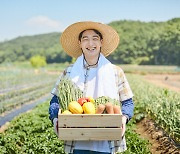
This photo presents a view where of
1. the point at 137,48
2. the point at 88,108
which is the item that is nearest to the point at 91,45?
the point at 88,108

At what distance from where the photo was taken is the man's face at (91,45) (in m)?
3.14

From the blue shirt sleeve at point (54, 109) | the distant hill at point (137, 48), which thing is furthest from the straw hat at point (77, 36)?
the distant hill at point (137, 48)

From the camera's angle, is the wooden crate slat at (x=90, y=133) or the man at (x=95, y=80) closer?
the wooden crate slat at (x=90, y=133)

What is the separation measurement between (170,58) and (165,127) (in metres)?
64.3

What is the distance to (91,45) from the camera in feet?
10.3

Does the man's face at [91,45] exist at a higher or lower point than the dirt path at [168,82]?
higher

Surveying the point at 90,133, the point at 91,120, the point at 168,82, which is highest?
the point at 91,120

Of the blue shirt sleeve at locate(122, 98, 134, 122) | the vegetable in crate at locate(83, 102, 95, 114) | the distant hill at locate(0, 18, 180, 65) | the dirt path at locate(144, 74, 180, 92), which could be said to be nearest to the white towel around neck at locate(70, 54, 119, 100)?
the blue shirt sleeve at locate(122, 98, 134, 122)

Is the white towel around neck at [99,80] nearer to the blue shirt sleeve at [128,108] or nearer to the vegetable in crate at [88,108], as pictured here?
the blue shirt sleeve at [128,108]

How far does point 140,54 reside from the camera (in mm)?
85938

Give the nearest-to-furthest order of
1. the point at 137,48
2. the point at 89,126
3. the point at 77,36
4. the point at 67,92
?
the point at 89,126 < the point at 67,92 < the point at 77,36 < the point at 137,48

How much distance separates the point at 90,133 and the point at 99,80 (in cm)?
55

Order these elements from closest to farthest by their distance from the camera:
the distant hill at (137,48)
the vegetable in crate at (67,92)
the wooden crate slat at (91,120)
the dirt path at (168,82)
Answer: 1. the wooden crate slat at (91,120)
2. the vegetable in crate at (67,92)
3. the dirt path at (168,82)
4. the distant hill at (137,48)

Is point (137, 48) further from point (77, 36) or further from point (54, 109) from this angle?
point (54, 109)
